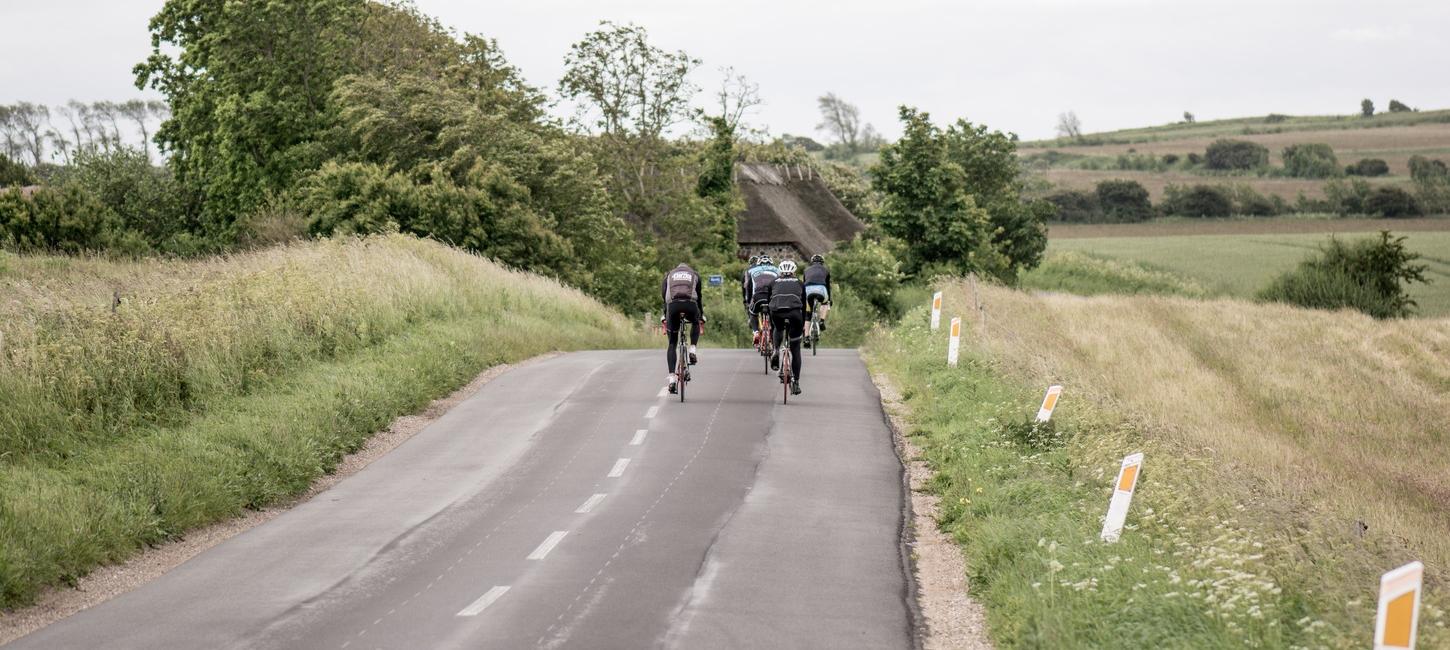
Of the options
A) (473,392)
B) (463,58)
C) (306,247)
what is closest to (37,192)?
(463,58)

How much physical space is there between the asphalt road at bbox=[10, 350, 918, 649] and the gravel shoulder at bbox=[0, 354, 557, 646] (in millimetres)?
198

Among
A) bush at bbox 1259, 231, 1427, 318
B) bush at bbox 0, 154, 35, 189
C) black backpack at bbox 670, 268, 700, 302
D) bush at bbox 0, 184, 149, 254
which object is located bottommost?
bush at bbox 1259, 231, 1427, 318

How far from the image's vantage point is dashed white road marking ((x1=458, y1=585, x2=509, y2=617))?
28.1 ft

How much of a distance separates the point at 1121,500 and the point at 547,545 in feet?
14.1

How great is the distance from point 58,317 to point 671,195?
4646 centimetres

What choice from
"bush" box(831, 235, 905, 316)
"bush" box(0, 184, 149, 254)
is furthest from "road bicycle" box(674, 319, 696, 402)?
"bush" box(0, 184, 149, 254)

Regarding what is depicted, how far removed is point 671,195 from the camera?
202ft

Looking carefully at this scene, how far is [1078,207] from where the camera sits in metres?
118

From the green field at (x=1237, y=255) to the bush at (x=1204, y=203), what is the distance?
1252cm

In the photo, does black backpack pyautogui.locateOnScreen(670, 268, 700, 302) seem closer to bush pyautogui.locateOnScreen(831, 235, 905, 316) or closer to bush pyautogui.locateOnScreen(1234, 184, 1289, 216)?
bush pyautogui.locateOnScreen(831, 235, 905, 316)

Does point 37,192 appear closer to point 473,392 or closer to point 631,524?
point 473,392

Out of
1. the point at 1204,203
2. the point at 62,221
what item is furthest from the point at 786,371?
the point at 1204,203

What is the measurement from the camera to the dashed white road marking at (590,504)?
11.8m

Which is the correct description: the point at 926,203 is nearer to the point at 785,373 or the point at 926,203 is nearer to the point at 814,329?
the point at 814,329
